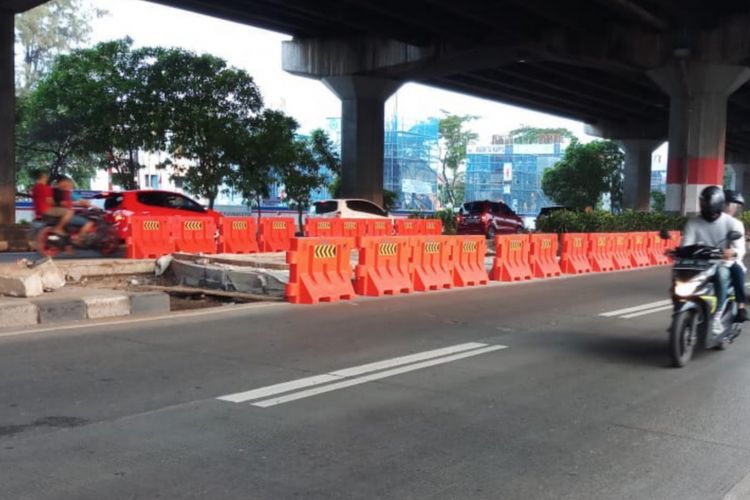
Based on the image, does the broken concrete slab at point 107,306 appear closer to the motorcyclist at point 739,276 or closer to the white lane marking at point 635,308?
the white lane marking at point 635,308

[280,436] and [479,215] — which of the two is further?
[479,215]

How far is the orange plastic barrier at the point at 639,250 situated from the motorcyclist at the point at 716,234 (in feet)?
45.4

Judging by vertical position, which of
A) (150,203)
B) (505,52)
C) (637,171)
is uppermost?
(505,52)

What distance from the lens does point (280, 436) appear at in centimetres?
500

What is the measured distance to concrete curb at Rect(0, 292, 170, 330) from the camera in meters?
9.16

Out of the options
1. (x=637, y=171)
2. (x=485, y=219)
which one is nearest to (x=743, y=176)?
(x=637, y=171)

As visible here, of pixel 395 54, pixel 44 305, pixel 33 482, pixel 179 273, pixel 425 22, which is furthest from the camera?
pixel 395 54

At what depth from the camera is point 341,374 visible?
6.89m

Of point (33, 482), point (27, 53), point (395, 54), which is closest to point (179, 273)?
point (33, 482)

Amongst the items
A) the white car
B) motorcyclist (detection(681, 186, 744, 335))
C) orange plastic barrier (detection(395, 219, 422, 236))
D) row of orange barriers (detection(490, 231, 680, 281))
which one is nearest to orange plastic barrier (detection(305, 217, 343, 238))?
orange plastic barrier (detection(395, 219, 422, 236))

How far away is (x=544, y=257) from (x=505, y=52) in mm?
17299

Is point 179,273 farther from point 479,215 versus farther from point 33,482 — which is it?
point 479,215

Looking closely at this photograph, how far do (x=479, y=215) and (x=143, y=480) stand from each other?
27353 millimetres

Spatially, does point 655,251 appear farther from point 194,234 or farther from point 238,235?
point 194,234
